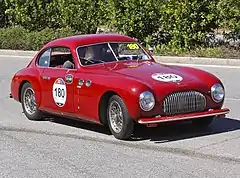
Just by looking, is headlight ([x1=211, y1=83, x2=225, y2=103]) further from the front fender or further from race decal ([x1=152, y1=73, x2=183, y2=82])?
the front fender

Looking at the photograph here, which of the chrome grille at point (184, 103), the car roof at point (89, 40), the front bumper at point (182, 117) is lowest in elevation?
the front bumper at point (182, 117)

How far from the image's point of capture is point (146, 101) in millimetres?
8047

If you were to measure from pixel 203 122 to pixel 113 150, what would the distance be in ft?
5.52

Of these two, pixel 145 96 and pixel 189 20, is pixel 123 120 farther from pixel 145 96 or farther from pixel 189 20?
pixel 189 20

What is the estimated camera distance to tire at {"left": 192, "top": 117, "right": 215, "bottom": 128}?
8930 millimetres

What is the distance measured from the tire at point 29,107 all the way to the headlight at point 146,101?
266 cm

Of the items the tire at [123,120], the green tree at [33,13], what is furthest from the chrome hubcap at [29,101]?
the green tree at [33,13]

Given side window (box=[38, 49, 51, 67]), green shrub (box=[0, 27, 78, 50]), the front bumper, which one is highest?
side window (box=[38, 49, 51, 67])

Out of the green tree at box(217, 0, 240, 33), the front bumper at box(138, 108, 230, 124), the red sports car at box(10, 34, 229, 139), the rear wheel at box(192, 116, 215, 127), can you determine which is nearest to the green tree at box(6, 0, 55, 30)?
the green tree at box(217, 0, 240, 33)

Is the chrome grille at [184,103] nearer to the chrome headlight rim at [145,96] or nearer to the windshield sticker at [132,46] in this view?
the chrome headlight rim at [145,96]

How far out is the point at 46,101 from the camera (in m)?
9.81

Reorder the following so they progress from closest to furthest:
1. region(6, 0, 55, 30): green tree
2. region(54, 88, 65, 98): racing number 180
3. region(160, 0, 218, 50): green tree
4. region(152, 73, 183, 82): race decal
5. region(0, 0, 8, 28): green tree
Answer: region(152, 73, 183, 82): race decal
region(54, 88, 65, 98): racing number 180
region(160, 0, 218, 50): green tree
region(6, 0, 55, 30): green tree
region(0, 0, 8, 28): green tree

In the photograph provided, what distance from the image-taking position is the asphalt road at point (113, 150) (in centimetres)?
693

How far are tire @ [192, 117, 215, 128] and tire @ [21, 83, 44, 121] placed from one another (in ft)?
8.56
